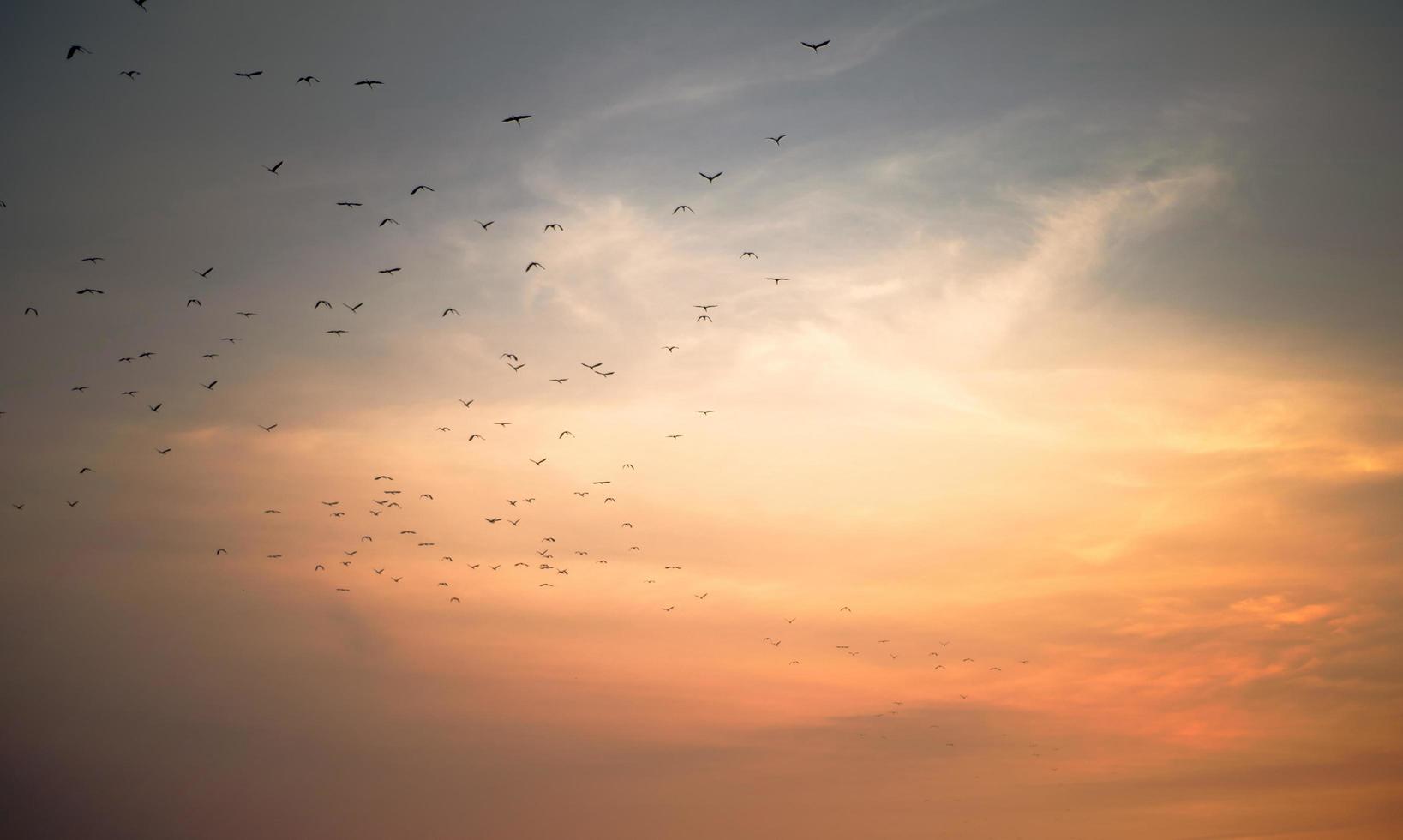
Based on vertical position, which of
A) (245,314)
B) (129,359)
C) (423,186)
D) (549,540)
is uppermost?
(423,186)

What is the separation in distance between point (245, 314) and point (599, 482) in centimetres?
5289

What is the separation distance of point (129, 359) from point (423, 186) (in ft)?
135

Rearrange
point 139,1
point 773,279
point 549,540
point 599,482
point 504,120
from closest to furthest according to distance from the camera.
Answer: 1. point 139,1
2. point 504,120
3. point 773,279
4. point 599,482
5. point 549,540

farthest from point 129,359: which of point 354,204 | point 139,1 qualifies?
point 139,1

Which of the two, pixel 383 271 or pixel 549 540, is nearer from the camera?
pixel 383 271

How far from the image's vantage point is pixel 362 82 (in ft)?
271

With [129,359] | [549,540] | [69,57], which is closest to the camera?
[69,57]

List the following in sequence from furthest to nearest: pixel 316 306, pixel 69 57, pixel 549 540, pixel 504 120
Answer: pixel 549 540 → pixel 316 306 → pixel 504 120 → pixel 69 57

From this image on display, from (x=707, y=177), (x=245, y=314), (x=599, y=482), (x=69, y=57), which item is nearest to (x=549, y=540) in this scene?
(x=599, y=482)

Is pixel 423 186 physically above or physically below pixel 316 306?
above

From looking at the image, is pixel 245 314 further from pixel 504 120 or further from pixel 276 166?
pixel 504 120

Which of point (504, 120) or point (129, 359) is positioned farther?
point (129, 359)

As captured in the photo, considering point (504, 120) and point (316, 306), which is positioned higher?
point (504, 120)

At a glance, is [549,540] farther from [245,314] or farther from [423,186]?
[423,186]
